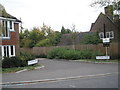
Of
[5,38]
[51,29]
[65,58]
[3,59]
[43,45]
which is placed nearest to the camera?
[3,59]

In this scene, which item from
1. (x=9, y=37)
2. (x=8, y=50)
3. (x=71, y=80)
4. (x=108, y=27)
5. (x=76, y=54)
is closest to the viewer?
(x=71, y=80)

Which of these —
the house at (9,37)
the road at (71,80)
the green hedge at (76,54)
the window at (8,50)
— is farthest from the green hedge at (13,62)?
the green hedge at (76,54)

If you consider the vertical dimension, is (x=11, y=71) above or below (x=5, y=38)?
below

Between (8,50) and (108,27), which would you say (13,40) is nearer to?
(8,50)

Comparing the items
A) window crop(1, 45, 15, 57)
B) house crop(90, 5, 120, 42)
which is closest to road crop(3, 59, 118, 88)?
Result: window crop(1, 45, 15, 57)

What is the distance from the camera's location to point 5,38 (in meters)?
18.4

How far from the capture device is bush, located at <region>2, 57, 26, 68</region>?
15.6 metres

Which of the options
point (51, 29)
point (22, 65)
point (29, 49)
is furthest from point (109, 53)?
point (51, 29)

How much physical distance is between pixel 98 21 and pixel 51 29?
17.5 metres

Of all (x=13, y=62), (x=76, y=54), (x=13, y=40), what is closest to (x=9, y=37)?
(x=13, y=40)

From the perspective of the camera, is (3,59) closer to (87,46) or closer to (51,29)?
(87,46)

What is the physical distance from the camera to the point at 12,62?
15.8 metres

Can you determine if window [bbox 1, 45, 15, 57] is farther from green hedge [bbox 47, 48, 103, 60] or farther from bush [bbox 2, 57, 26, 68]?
green hedge [bbox 47, 48, 103, 60]

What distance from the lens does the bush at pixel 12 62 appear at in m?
15.6
